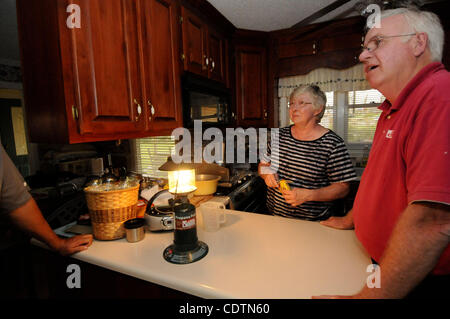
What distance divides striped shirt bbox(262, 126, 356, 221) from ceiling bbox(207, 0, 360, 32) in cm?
110

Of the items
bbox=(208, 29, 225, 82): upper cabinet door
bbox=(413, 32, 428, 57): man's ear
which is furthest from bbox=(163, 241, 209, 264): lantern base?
bbox=(208, 29, 225, 82): upper cabinet door

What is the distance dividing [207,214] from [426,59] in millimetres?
1044

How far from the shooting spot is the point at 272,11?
2135 millimetres

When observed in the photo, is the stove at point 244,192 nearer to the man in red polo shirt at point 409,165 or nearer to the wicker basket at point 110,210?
the wicker basket at point 110,210

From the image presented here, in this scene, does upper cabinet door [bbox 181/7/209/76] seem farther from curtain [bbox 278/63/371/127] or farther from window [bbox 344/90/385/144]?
window [bbox 344/90/385/144]

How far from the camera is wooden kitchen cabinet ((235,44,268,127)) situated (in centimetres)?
255

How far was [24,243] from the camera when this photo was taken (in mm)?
1437

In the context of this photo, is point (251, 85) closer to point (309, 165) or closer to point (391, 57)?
point (309, 165)

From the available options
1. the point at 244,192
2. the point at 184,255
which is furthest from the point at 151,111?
the point at 244,192

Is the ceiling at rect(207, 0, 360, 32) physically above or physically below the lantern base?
above

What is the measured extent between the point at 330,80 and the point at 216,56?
57.6 inches
